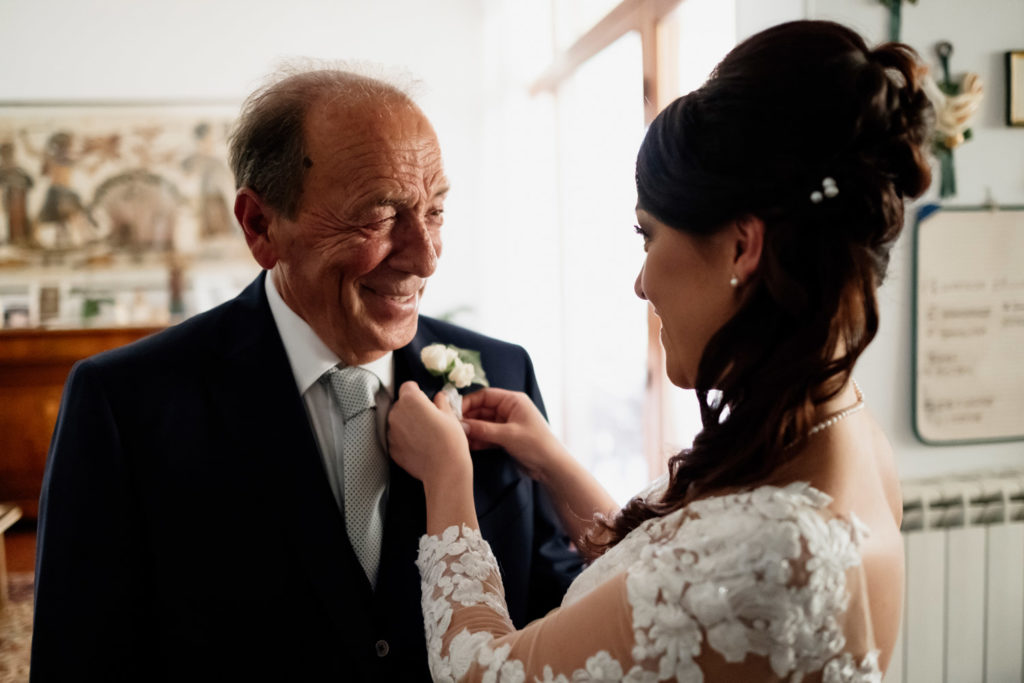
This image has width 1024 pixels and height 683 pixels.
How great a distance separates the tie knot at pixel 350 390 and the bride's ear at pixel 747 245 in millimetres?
704

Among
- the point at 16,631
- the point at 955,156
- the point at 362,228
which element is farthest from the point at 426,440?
the point at 16,631

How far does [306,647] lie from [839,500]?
83 centimetres

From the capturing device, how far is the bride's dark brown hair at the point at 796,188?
0.88m

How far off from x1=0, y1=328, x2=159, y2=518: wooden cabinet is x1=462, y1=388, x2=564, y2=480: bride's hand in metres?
4.30

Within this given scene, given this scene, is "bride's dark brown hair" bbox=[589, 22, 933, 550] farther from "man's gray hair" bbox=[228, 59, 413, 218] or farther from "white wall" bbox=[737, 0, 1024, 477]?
"white wall" bbox=[737, 0, 1024, 477]

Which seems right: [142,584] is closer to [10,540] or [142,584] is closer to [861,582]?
[861,582]

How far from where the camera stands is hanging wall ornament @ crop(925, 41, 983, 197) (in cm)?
204

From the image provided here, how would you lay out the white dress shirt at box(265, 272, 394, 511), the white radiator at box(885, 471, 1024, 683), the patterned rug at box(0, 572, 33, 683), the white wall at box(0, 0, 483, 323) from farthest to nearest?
the white wall at box(0, 0, 483, 323), the patterned rug at box(0, 572, 33, 683), the white radiator at box(885, 471, 1024, 683), the white dress shirt at box(265, 272, 394, 511)

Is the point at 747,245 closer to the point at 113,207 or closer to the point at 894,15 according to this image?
the point at 894,15

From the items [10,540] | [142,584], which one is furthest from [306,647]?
[10,540]

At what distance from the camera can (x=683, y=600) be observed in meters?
0.86

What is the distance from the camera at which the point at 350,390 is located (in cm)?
134

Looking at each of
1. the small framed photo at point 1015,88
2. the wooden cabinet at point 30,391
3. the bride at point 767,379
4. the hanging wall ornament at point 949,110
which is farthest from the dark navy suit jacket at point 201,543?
the wooden cabinet at point 30,391

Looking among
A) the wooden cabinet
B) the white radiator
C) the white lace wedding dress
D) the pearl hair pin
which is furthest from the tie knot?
the wooden cabinet
